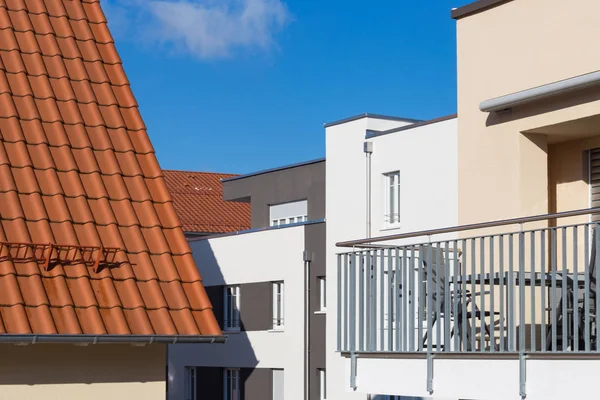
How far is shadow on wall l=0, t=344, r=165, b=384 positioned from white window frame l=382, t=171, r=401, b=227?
15953mm

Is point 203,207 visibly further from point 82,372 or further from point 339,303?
point 82,372

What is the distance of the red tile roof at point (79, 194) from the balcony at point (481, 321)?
6.60 feet

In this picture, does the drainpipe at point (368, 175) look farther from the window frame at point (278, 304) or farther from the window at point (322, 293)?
the window frame at point (278, 304)

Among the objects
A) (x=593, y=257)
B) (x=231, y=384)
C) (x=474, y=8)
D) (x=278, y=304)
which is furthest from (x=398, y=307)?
(x=231, y=384)

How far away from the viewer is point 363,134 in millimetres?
27078

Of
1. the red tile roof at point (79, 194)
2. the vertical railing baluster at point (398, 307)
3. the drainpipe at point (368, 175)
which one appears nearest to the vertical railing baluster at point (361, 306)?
the vertical railing baluster at point (398, 307)

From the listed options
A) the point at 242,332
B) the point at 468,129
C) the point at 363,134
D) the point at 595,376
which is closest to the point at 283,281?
the point at 242,332

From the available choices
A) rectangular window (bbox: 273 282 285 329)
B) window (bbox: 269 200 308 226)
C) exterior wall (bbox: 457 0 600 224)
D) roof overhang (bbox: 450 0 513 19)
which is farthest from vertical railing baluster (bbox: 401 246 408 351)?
window (bbox: 269 200 308 226)

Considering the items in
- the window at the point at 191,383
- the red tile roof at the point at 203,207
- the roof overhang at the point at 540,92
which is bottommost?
the window at the point at 191,383

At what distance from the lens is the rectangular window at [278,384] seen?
31.9 m

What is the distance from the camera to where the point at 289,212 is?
34.3 metres

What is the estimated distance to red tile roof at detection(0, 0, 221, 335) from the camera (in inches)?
387

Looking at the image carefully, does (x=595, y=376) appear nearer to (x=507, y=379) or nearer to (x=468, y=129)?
(x=507, y=379)

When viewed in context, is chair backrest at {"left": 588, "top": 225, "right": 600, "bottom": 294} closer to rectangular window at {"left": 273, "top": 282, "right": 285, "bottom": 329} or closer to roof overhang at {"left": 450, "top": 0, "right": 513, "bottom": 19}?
roof overhang at {"left": 450, "top": 0, "right": 513, "bottom": 19}
